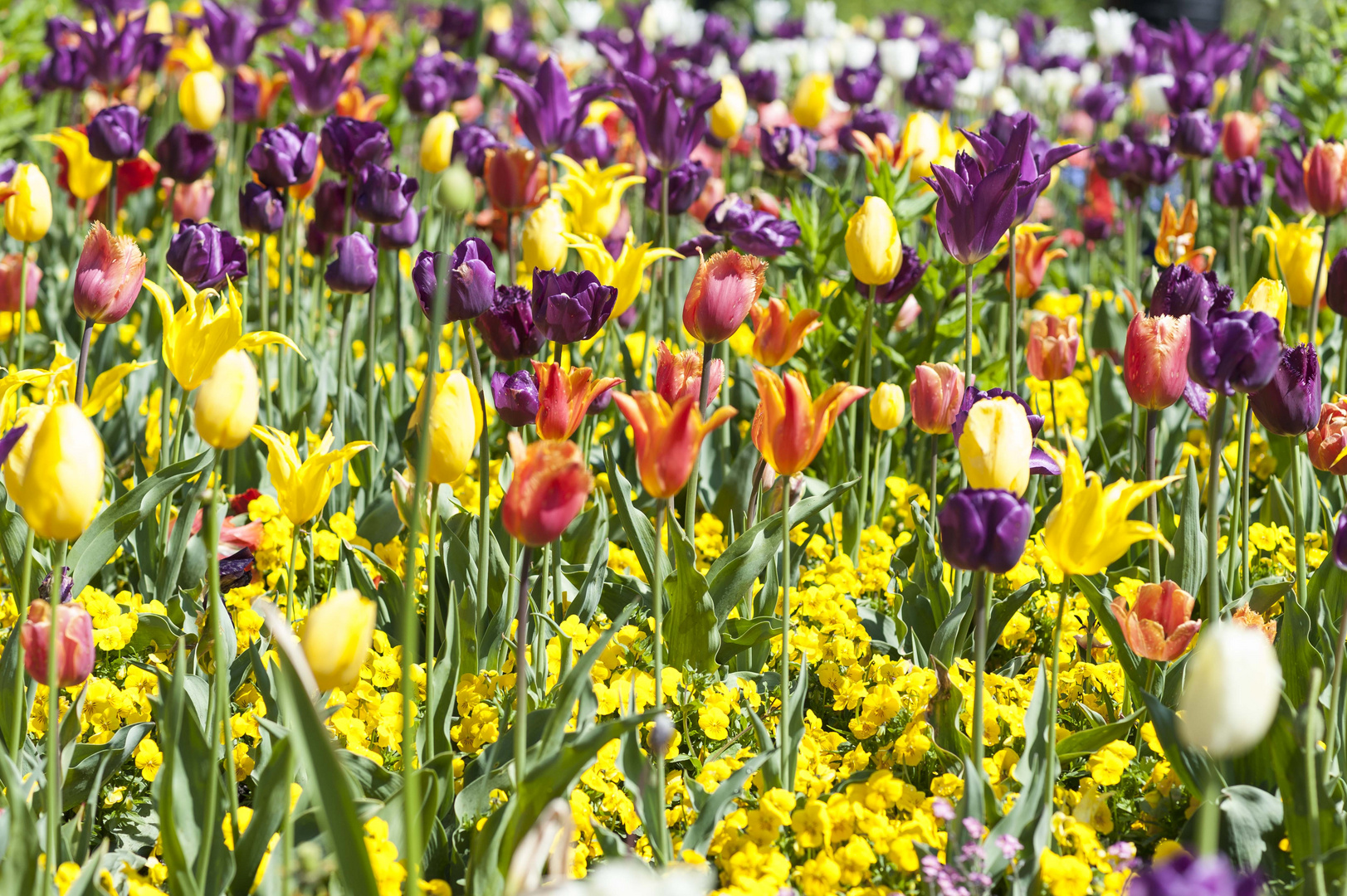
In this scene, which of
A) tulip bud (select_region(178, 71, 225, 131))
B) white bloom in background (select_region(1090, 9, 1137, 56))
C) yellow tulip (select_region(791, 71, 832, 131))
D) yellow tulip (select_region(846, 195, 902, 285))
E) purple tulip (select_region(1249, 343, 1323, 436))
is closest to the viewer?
purple tulip (select_region(1249, 343, 1323, 436))

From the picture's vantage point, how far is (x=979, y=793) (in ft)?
5.41

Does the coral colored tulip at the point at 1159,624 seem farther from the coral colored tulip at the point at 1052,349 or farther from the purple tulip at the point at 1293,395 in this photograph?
the coral colored tulip at the point at 1052,349

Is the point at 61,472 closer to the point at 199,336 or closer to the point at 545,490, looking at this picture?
the point at 545,490

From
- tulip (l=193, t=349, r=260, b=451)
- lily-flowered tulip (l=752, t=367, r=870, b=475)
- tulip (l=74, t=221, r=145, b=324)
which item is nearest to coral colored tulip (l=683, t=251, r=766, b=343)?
lily-flowered tulip (l=752, t=367, r=870, b=475)

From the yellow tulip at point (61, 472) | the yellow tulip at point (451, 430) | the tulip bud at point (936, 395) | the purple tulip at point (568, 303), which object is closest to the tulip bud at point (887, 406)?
the tulip bud at point (936, 395)

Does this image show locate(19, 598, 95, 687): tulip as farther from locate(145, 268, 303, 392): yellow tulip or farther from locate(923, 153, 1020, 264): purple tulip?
locate(923, 153, 1020, 264): purple tulip

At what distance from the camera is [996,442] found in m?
1.66

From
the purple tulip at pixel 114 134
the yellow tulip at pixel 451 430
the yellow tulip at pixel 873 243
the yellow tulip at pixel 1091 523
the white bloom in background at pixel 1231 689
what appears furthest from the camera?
the purple tulip at pixel 114 134

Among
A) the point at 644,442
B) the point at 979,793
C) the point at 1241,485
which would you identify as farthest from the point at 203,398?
the point at 1241,485

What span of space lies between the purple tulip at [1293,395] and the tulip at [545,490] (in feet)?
3.59

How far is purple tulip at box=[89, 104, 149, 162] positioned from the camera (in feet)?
10.3

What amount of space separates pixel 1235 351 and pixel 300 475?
1279mm

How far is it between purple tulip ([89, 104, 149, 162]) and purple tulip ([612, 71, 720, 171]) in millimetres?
1264

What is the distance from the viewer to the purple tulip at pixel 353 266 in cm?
265
